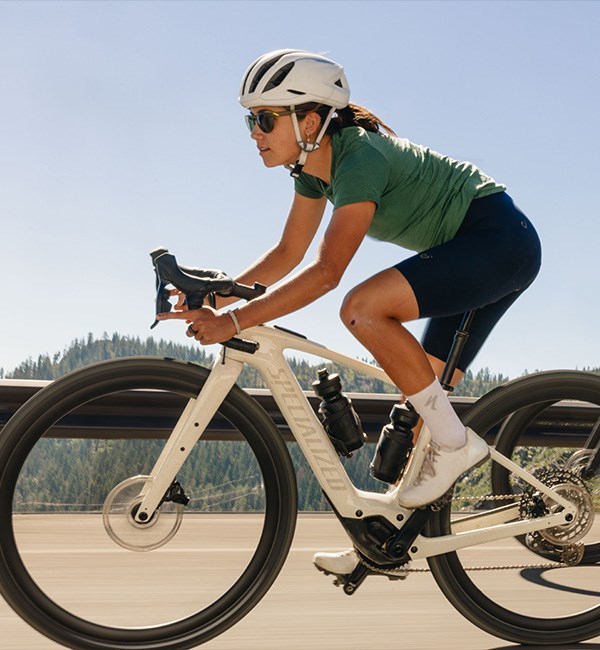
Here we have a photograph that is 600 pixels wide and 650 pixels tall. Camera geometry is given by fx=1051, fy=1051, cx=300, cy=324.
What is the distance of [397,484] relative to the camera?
4.08 metres

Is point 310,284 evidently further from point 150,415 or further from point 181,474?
point 150,415

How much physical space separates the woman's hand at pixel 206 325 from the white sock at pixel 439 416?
2.44 feet

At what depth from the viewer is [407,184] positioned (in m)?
3.93

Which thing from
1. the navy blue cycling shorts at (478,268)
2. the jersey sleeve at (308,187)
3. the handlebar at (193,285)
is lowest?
the handlebar at (193,285)

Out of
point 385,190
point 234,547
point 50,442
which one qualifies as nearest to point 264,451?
point 234,547

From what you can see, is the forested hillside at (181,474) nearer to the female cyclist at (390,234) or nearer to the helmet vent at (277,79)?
the female cyclist at (390,234)

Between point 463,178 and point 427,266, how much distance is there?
0.44 metres

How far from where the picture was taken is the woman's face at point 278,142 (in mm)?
3900

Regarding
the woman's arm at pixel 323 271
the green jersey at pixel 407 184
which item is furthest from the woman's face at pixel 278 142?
A: the woman's arm at pixel 323 271

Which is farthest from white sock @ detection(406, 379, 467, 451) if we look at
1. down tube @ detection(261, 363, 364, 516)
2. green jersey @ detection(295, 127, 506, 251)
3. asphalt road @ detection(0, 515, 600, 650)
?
green jersey @ detection(295, 127, 506, 251)

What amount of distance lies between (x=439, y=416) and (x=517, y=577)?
84 cm

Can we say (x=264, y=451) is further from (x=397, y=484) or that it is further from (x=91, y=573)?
(x=91, y=573)

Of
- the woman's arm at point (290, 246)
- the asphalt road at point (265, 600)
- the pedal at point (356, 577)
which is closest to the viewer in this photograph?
the asphalt road at point (265, 600)

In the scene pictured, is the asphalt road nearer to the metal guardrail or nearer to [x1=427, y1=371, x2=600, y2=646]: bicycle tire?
[x1=427, y1=371, x2=600, y2=646]: bicycle tire
